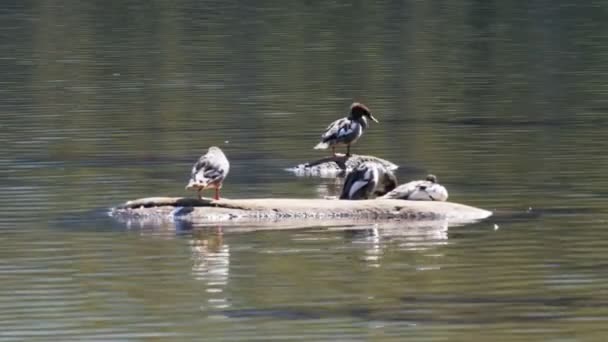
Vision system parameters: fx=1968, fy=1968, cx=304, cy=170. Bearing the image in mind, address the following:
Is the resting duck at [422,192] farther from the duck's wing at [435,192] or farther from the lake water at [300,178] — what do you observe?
the lake water at [300,178]

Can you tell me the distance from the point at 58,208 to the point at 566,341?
8.32 m

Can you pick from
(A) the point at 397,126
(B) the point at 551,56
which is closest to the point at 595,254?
(A) the point at 397,126


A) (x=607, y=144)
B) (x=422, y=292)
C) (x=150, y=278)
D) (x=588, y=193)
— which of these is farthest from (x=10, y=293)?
(x=607, y=144)

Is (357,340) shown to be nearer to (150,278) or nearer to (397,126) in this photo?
(150,278)

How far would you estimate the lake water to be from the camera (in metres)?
14.7

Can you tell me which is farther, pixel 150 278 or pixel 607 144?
pixel 607 144

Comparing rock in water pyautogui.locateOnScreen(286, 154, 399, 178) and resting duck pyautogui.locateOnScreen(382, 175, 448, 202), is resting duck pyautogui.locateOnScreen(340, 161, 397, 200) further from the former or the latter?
rock in water pyautogui.locateOnScreen(286, 154, 399, 178)

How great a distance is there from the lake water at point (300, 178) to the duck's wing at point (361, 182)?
118 centimetres

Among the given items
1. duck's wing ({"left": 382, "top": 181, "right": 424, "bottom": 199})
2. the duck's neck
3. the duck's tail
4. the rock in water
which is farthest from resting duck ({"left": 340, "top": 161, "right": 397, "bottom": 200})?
the duck's neck

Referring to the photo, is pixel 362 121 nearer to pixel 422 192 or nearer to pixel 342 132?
pixel 342 132

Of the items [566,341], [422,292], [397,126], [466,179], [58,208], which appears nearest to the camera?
[566,341]

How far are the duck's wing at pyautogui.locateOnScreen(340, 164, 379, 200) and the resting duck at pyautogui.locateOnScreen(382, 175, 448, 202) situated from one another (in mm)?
242

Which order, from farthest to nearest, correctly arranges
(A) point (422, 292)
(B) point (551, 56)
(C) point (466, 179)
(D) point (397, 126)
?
1. (B) point (551, 56)
2. (D) point (397, 126)
3. (C) point (466, 179)
4. (A) point (422, 292)

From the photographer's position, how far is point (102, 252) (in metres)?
17.6
